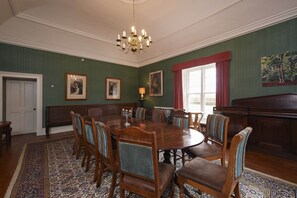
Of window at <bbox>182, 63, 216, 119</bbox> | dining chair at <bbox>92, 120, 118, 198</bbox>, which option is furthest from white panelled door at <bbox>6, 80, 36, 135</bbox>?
window at <bbox>182, 63, 216, 119</bbox>

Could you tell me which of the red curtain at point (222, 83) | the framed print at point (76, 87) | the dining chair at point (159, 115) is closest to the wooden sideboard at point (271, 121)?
the red curtain at point (222, 83)

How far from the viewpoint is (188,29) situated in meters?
4.34

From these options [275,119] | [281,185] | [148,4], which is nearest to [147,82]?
[148,4]

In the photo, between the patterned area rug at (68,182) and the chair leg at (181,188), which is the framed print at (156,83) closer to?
the patterned area rug at (68,182)

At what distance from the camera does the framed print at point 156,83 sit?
6.06m

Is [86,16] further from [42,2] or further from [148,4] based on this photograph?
[148,4]

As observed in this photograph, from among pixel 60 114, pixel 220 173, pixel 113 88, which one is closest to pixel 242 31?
pixel 220 173

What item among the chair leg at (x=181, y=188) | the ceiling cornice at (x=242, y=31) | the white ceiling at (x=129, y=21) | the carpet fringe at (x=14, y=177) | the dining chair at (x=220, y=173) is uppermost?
the white ceiling at (x=129, y=21)

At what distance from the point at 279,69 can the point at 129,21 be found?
13.9 ft

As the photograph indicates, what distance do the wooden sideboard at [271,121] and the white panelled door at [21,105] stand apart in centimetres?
656

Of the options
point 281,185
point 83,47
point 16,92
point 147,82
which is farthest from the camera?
point 147,82

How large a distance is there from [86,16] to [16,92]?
3626 millimetres

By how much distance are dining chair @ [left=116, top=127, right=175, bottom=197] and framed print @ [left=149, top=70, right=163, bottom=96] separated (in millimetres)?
4829

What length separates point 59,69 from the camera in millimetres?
5059
